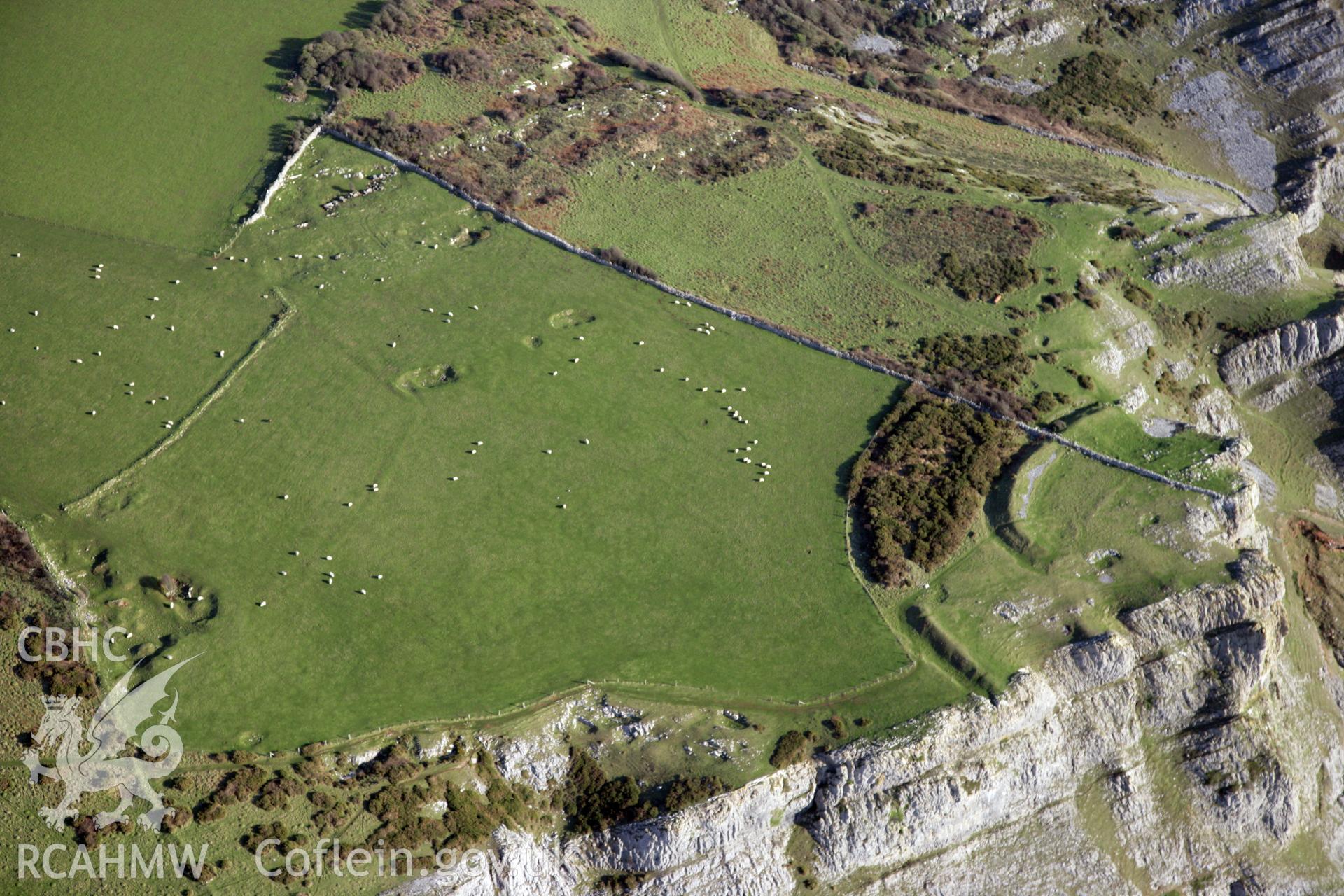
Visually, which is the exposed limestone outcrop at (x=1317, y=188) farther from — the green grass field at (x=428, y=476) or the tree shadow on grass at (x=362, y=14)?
the tree shadow on grass at (x=362, y=14)

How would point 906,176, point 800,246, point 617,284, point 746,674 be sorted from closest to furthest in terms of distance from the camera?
point 746,674, point 617,284, point 800,246, point 906,176

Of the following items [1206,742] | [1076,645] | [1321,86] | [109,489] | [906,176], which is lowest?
[1206,742]

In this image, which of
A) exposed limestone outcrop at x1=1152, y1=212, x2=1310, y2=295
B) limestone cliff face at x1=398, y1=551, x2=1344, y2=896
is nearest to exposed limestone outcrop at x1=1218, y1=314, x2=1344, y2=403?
exposed limestone outcrop at x1=1152, y1=212, x2=1310, y2=295

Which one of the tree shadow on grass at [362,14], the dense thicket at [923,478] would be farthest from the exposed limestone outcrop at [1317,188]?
the tree shadow on grass at [362,14]

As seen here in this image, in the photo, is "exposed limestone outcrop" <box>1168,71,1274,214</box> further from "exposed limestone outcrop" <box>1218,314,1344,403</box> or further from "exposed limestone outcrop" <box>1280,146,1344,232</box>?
"exposed limestone outcrop" <box>1218,314,1344,403</box>

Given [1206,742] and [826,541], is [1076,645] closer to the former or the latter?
[1206,742]

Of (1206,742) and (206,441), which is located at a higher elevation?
(206,441)

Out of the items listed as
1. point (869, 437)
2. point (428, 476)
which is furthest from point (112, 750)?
point (869, 437)

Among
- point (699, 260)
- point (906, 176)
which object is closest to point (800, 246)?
point (699, 260)
